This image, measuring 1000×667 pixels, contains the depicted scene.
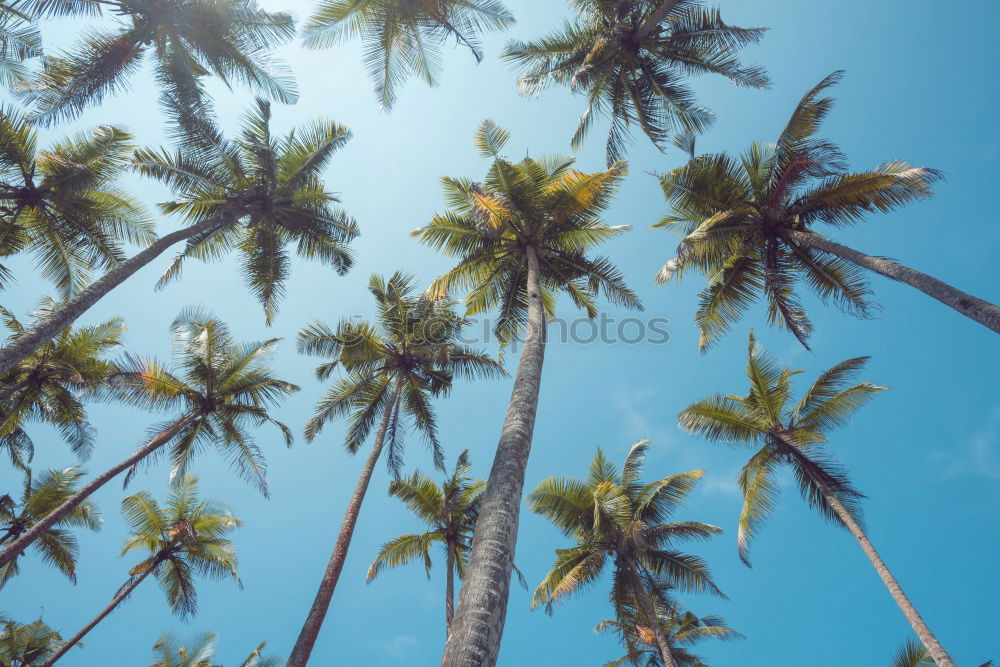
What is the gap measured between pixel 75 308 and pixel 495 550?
976 centimetres

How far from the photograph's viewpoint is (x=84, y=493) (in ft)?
41.2

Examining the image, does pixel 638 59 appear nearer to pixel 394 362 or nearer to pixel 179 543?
pixel 394 362

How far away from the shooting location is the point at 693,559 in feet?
55.0

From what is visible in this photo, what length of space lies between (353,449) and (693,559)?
494 inches

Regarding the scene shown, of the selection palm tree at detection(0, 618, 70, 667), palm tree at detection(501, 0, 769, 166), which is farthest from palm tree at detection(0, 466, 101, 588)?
palm tree at detection(501, 0, 769, 166)

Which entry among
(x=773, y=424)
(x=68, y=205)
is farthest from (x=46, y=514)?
(x=773, y=424)

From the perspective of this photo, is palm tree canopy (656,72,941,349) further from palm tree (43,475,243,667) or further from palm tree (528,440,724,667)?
palm tree (43,475,243,667)

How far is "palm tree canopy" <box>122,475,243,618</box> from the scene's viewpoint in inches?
700

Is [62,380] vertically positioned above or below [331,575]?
above

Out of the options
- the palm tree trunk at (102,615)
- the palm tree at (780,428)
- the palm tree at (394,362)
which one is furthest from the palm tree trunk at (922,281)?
the palm tree trunk at (102,615)

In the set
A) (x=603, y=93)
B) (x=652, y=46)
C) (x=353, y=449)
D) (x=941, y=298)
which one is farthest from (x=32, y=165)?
(x=941, y=298)

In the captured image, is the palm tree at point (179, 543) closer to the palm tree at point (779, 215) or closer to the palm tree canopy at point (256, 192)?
the palm tree canopy at point (256, 192)

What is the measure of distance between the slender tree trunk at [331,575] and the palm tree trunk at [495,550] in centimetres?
652

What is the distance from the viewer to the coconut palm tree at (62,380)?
16.4m
